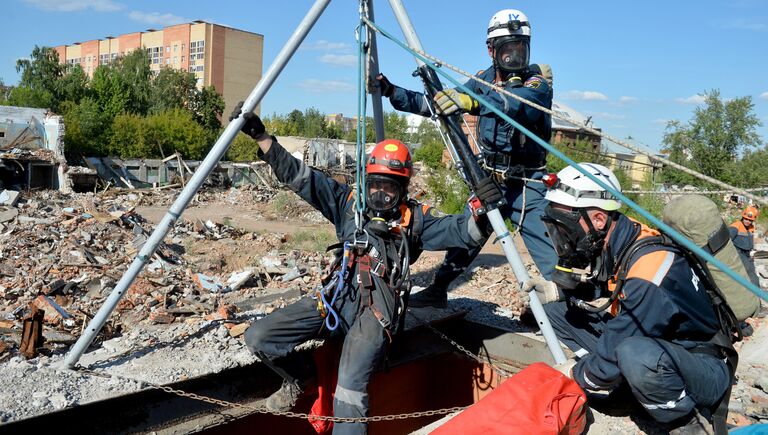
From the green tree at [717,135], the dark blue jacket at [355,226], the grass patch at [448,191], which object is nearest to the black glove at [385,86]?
the dark blue jacket at [355,226]

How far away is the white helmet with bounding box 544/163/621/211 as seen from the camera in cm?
392

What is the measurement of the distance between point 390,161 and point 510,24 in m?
1.54

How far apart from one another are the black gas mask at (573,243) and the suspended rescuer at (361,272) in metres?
0.59

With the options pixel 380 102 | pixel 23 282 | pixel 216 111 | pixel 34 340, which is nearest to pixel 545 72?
pixel 380 102

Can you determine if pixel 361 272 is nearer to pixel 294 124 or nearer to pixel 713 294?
pixel 713 294

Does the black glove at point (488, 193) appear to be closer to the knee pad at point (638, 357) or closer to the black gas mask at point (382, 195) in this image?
the black gas mask at point (382, 195)

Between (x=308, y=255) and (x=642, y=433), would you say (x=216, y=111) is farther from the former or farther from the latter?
(x=642, y=433)

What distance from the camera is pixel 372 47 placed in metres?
4.75

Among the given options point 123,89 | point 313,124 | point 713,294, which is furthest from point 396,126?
point 713,294

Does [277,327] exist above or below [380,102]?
below

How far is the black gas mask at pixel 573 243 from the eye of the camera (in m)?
3.90

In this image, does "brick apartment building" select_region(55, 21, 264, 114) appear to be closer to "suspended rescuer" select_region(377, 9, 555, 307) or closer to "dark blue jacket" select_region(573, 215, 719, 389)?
"suspended rescuer" select_region(377, 9, 555, 307)

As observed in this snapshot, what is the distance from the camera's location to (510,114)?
15.3 ft

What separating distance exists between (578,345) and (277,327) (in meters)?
2.30
